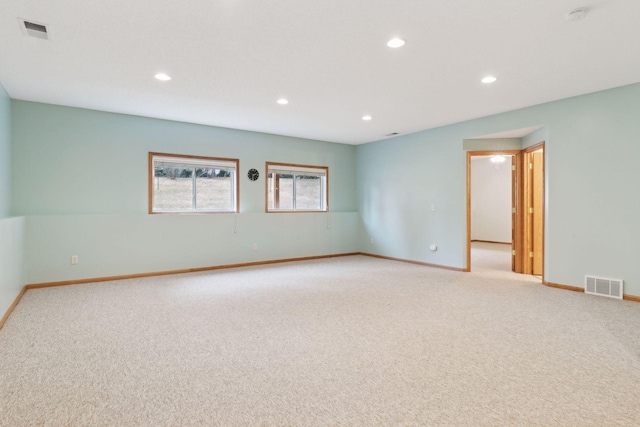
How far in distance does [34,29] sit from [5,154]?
2.21 meters

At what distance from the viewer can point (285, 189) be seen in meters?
7.08

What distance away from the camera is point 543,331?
3035 millimetres

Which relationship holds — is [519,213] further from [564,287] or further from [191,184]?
[191,184]

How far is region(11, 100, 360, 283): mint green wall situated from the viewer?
15.2 feet

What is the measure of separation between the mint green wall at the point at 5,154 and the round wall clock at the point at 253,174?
11.1 ft

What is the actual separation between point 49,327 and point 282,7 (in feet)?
11.3

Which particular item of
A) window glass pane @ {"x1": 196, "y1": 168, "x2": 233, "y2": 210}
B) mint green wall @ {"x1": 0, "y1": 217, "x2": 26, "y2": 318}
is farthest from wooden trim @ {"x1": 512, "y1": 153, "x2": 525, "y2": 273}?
mint green wall @ {"x1": 0, "y1": 217, "x2": 26, "y2": 318}

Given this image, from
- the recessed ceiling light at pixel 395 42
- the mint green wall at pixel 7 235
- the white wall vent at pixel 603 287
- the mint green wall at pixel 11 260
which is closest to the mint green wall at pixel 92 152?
the mint green wall at pixel 7 235

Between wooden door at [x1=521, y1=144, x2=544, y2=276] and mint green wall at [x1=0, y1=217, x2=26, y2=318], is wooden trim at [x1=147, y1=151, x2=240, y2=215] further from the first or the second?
wooden door at [x1=521, y1=144, x2=544, y2=276]

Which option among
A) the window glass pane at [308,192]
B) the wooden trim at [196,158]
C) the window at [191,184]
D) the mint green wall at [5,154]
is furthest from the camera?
the window glass pane at [308,192]

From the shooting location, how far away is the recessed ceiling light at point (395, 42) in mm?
2898

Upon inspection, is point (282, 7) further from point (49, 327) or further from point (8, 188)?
point (8, 188)

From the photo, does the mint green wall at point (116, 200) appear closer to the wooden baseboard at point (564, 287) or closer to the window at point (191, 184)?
the window at point (191, 184)

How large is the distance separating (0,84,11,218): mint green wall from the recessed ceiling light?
4.40 meters
